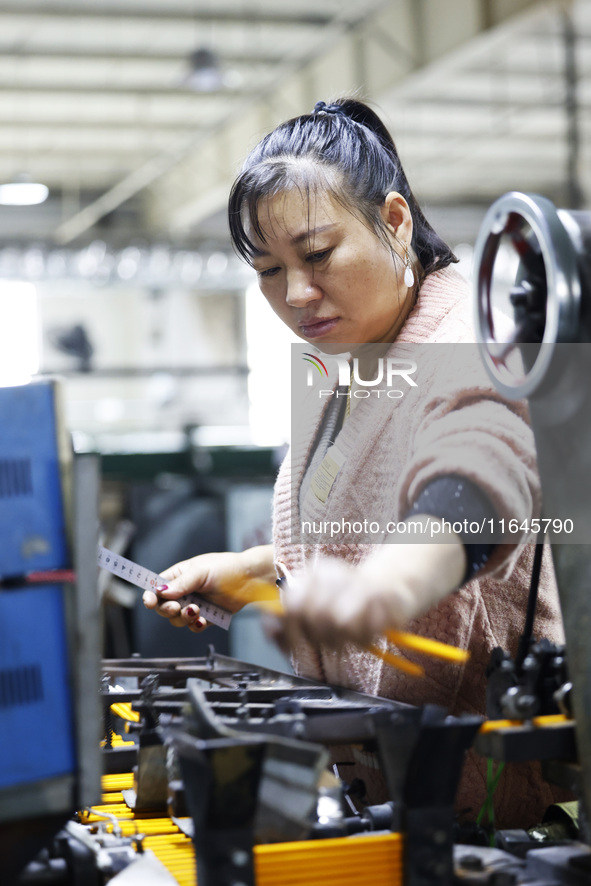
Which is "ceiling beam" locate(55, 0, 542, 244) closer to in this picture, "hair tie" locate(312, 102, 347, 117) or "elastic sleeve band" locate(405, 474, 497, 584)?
"hair tie" locate(312, 102, 347, 117)

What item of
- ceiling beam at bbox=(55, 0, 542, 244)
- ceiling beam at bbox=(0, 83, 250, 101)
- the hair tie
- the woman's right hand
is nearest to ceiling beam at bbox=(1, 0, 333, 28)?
ceiling beam at bbox=(55, 0, 542, 244)

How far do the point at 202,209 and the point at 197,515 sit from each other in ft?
16.1

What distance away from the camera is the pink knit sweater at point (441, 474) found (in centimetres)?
98

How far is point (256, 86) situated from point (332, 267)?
20.9ft

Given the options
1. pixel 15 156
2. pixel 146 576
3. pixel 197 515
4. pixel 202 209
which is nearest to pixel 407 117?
pixel 202 209

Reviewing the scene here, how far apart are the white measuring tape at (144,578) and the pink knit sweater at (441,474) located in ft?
0.54

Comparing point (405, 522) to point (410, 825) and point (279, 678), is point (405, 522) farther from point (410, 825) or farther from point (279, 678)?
point (279, 678)

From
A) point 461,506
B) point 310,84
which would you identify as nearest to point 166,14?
point 310,84

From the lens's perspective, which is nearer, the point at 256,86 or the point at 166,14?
the point at 166,14

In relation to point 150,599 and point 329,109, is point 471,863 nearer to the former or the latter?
point 150,599

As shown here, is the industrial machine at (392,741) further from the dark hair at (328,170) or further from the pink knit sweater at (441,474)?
the dark hair at (328,170)

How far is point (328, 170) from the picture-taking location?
50.8 inches

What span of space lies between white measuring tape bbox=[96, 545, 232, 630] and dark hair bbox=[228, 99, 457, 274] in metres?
0.46

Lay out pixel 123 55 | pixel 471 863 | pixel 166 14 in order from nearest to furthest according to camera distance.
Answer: pixel 471 863 → pixel 166 14 → pixel 123 55
